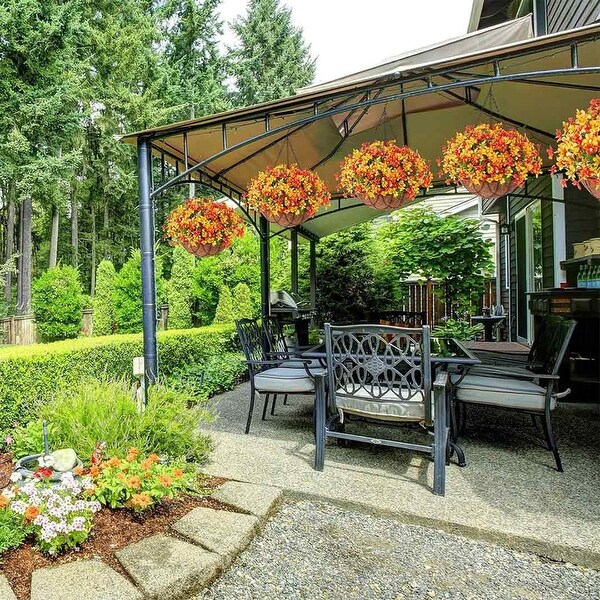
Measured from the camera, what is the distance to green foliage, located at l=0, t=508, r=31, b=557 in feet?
5.79

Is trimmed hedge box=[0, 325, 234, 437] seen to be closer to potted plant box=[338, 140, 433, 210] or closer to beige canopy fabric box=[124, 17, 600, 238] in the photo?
beige canopy fabric box=[124, 17, 600, 238]

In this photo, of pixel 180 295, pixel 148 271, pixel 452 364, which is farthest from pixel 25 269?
pixel 452 364

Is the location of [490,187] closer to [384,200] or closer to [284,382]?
[384,200]

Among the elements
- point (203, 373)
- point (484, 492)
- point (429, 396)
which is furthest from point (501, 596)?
point (203, 373)

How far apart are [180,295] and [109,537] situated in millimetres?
8887

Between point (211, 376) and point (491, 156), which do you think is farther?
point (211, 376)

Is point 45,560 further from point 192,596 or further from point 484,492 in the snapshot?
point 484,492

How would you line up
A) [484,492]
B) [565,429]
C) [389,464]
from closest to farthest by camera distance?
[484,492] → [389,464] → [565,429]

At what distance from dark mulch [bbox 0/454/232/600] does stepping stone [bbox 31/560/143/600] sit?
0.15 feet

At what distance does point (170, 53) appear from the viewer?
61.0ft

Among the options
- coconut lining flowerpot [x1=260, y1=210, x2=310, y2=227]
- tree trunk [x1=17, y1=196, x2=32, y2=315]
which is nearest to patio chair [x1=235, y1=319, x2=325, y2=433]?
coconut lining flowerpot [x1=260, y1=210, x2=310, y2=227]

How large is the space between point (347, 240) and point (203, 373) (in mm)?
4537

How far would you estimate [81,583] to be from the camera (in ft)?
5.14

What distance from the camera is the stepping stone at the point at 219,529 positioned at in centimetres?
183
